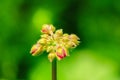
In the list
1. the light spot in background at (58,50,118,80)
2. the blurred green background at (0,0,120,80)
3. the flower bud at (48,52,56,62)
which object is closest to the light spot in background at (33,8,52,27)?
the blurred green background at (0,0,120,80)

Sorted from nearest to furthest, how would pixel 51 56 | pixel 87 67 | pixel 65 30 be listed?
1. pixel 51 56
2. pixel 87 67
3. pixel 65 30

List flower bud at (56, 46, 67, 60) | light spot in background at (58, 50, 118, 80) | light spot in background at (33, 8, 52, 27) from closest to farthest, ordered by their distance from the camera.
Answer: flower bud at (56, 46, 67, 60) < light spot in background at (58, 50, 118, 80) < light spot in background at (33, 8, 52, 27)

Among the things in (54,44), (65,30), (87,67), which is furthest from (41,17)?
(54,44)

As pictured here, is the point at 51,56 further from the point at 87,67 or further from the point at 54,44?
the point at 87,67

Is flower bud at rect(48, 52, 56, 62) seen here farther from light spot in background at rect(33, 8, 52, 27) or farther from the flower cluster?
light spot in background at rect(33, 8, 52, 27)

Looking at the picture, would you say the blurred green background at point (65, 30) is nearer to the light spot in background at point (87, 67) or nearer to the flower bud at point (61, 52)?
the light spot in background at point (87, 67)

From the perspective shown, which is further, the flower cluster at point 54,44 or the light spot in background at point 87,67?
the light spot in background at point 87,67

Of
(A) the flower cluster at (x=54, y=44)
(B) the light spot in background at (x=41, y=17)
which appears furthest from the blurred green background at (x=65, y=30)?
(A) the flower cluster at (x=54, y=44)

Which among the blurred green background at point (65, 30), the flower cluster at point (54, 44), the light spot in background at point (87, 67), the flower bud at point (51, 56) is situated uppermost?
the blurred green background at point (65, 30)

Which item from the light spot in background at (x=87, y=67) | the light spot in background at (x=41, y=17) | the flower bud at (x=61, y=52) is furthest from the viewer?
the light spot in background at (x=41, y=17)
